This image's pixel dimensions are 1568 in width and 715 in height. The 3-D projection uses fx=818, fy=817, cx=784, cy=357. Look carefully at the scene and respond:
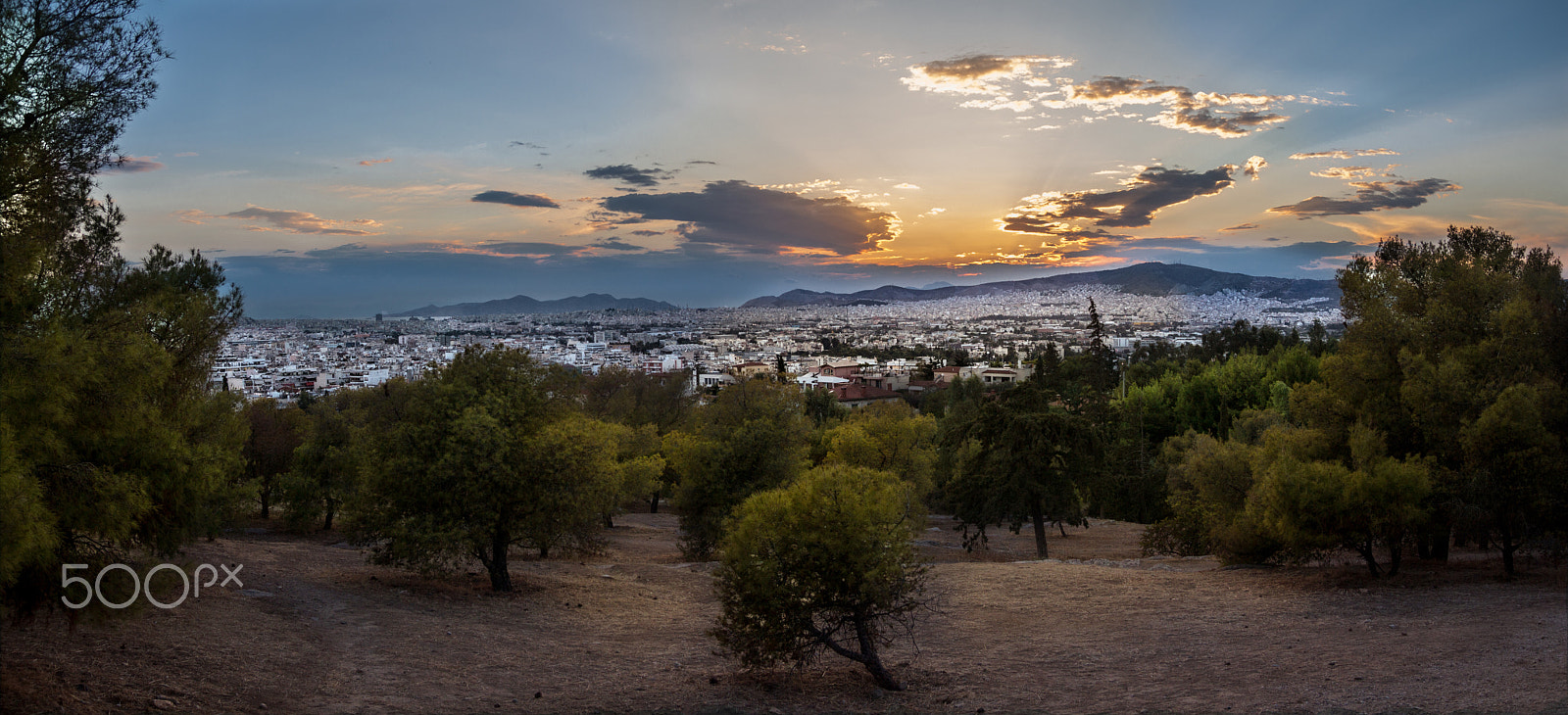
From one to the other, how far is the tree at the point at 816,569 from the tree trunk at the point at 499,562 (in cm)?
738

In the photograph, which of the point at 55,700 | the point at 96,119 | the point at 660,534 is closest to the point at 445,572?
the point at 55,700

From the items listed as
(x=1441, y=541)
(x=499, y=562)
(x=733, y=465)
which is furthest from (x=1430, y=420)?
(x=499, y=562)

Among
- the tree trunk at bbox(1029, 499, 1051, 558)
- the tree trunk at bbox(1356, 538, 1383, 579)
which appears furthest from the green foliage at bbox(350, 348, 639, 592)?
the tree trunk at bbox(1029, 499, 1051, 558)

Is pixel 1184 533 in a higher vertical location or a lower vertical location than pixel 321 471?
lower

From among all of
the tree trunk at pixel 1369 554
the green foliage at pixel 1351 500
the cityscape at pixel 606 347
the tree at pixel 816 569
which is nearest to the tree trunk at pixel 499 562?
the tree at pixel 816 569

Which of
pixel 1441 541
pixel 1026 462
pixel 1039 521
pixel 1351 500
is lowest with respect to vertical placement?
pixel 1039 521

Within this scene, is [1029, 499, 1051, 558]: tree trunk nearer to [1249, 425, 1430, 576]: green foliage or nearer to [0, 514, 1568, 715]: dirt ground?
[0, 514, 1568, 715]: dirt ground

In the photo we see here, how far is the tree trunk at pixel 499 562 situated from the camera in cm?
1548

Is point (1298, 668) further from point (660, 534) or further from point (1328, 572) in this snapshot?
point (660, 534)

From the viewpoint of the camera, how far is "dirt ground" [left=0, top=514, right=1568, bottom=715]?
8.97m

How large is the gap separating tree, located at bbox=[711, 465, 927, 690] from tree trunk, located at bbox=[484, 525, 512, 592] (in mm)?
7380

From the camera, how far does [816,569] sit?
9.16 metres

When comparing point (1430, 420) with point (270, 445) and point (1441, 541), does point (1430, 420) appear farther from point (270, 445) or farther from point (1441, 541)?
point (270, 445)

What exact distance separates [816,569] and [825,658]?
3.01 meters
